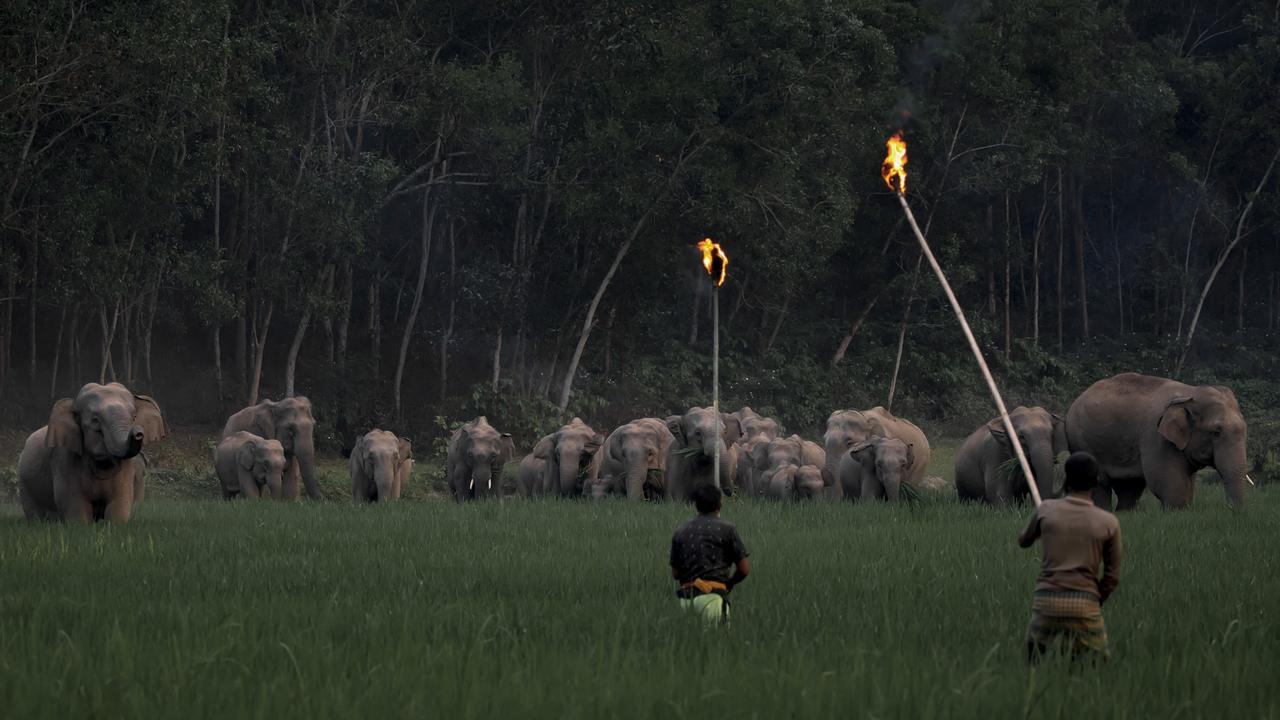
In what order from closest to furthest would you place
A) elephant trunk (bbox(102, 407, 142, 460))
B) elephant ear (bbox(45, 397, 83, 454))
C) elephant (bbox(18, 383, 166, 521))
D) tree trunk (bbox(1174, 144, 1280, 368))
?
elephant trunk (bbox(102, 407, 142, 460)) → elephant (bbox(18, 383, 166, 521)) → elephant ear (bbox(45, 397, 83, 454)) → tree trunk (bbox(1174, 144, 1280, 368))

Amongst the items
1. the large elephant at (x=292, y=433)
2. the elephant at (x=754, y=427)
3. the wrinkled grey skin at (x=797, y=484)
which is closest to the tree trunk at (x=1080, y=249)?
the elephant at (x=754, y=427)

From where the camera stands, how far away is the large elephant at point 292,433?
97.6 feet

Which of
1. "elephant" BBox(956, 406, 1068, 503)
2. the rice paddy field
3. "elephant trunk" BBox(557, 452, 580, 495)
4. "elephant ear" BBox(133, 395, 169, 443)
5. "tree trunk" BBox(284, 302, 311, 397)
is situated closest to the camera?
the rice paddy field

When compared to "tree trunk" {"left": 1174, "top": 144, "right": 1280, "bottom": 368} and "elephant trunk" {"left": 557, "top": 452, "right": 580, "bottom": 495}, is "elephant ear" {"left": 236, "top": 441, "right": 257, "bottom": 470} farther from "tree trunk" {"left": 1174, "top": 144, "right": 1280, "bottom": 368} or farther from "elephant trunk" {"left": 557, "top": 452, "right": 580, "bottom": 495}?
"tree trunk" {"left": 1174, "top": 144, "right": 1280, "bottom": 368}

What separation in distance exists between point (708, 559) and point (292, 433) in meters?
20.9

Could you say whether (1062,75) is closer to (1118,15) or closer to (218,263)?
(1118,15)

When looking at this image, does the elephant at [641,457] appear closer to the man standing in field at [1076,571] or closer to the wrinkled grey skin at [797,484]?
the wrinkled grey skin at [797,484]

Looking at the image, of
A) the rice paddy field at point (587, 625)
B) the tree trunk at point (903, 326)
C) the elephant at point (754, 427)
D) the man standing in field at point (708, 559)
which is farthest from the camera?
the tree trunk at point (903, 326)

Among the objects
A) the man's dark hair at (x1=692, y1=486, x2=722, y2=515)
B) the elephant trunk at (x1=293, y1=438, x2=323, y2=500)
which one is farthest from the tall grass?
the elephant trunk at (x1=293, y1=438, x2=323, y2=500)

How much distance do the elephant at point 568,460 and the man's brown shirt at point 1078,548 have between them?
72.0ft

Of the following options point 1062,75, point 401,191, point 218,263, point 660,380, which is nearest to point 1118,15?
point 1062,75

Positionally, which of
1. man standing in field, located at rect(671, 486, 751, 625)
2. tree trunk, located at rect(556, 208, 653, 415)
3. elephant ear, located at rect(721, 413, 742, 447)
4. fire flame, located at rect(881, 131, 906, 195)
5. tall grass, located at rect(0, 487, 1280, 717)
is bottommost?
tall grass, located at rect(0, 487, 1280, 717)

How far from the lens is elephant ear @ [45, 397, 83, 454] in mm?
18844

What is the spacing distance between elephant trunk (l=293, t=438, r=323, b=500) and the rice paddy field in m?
10.1
